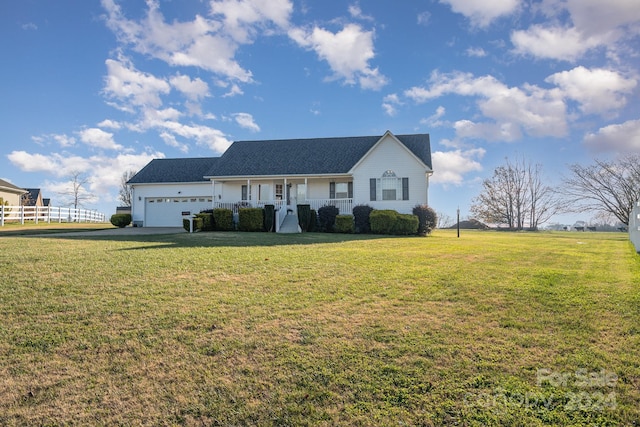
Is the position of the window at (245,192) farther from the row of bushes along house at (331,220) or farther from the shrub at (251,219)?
the shrub at (251,219)

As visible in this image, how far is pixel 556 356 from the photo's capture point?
14.1 feet

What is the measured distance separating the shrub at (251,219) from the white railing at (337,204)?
3443 mm

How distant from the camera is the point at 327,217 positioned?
22.5m

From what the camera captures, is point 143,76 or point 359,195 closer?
point 143,76

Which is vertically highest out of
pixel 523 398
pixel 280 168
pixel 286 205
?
pixel 280 168

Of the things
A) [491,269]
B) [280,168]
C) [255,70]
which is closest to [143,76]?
[255,70]

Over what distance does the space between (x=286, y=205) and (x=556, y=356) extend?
823 inches

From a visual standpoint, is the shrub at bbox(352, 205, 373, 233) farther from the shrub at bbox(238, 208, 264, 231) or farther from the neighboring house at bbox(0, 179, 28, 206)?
the neighboring house at bbox(0, 179, 28, 206)

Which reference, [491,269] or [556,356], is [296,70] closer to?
[491,269]

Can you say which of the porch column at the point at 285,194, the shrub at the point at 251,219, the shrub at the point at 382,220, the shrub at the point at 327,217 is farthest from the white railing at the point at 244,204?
the shrub at the point at 382,220

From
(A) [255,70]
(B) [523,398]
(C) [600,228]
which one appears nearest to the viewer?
(B) [523,398]

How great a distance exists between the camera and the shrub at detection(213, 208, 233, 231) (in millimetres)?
23031

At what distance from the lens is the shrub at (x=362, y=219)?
72.1 ft

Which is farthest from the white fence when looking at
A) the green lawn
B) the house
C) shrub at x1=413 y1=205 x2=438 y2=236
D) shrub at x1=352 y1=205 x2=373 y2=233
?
shrub at x1=413 y1=205 x2=438 y2=236
